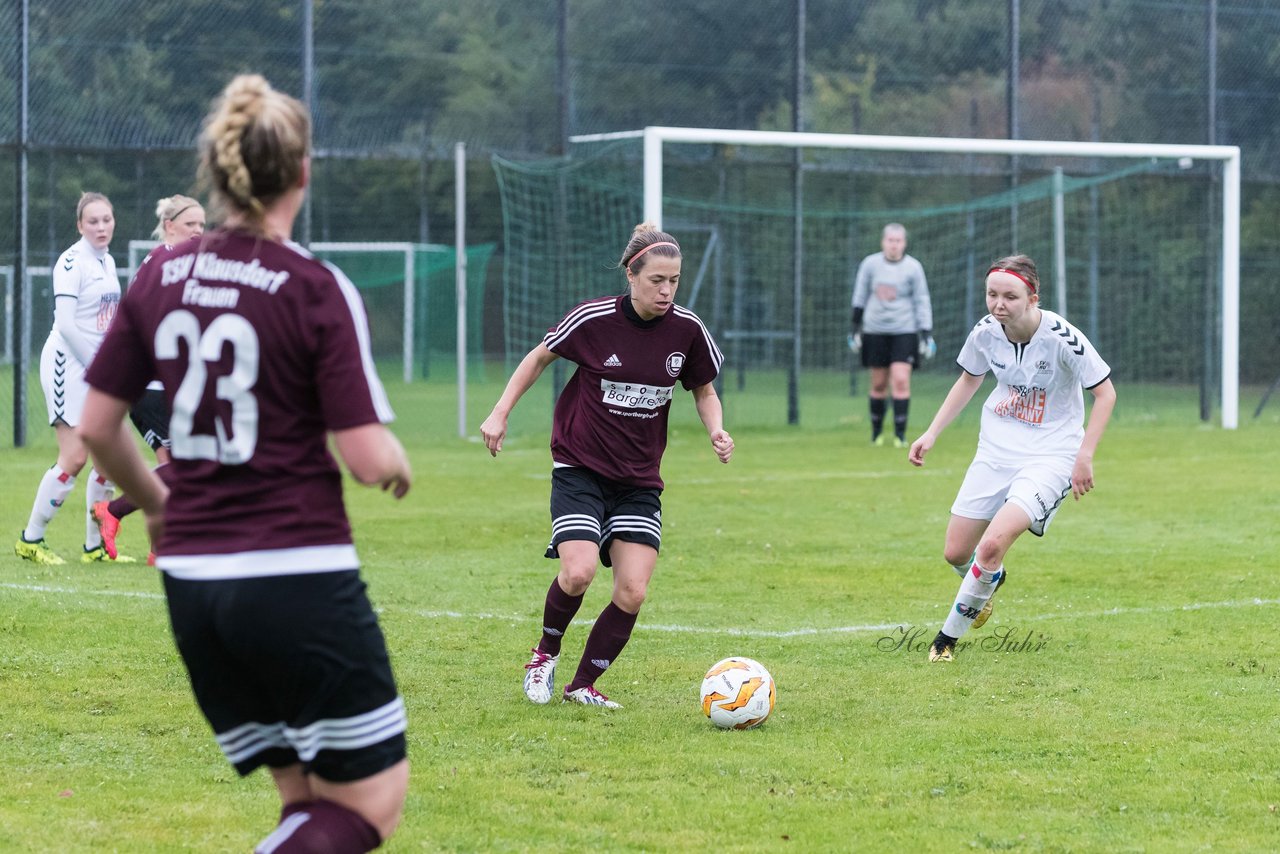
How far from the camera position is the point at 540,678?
621 cm

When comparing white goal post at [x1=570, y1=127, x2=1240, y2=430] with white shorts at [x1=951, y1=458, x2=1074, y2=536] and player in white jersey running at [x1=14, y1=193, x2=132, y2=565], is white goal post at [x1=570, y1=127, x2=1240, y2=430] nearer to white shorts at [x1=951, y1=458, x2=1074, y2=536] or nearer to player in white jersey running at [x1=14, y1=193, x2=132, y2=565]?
player in white jersey running at [x1=14, y1=193, x2=132, y2=565]

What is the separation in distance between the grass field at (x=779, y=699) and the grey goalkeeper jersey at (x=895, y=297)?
16.6ft

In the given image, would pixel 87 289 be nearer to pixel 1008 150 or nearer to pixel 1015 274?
pixel 1015 274

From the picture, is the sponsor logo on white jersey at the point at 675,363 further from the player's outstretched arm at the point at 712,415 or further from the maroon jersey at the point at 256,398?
the maroon jersey at the point at 256,398

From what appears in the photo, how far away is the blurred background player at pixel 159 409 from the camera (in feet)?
27.3

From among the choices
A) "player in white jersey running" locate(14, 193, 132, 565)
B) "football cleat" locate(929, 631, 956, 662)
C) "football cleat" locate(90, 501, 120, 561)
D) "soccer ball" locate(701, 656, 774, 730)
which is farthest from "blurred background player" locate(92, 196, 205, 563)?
"football cleat" locate(929, 631, 956, 662)

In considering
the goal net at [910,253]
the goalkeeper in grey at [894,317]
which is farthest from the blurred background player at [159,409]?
the goal net at [910,253]

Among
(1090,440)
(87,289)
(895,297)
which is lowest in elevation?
(1090,440)

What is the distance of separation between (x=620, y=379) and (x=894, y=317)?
10896 millimetres

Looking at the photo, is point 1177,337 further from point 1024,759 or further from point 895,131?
point 1024,759

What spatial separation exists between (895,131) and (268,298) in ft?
65.7

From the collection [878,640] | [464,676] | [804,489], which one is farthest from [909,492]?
[464,676]

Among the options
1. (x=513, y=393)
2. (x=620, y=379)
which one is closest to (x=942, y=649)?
(x=620, y=379)

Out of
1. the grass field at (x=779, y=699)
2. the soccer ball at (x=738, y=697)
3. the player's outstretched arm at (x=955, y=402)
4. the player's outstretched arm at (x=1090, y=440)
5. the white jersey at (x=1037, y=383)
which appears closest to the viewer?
the grass field at (x=779, y=699)
